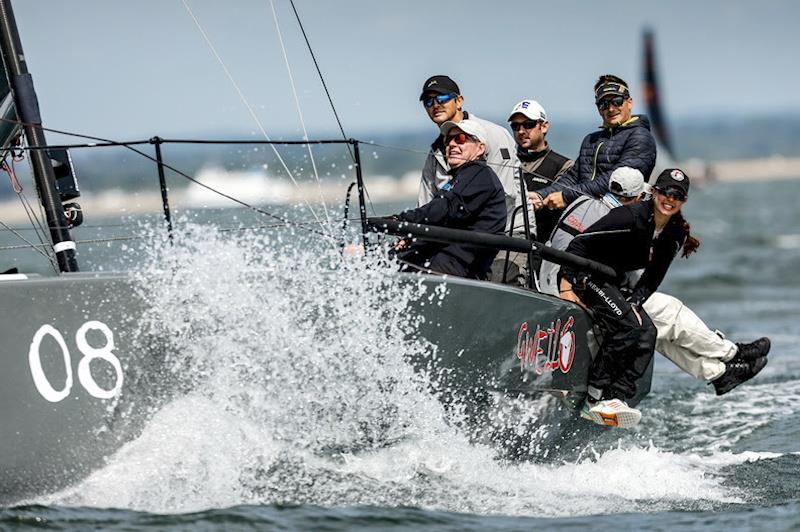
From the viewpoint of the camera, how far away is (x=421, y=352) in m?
5.15

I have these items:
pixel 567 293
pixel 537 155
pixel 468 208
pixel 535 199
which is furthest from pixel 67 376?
pixel 537 155

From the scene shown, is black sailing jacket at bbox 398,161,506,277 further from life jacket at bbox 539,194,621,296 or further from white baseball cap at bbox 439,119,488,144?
life jacket at bbox 539,194,621,296

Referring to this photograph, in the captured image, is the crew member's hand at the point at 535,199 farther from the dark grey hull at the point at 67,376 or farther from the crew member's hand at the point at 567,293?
the dark grey hull at the point at 67,376

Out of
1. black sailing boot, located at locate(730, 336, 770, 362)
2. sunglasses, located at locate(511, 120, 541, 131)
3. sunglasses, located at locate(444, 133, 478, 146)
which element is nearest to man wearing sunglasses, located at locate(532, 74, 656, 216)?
sunglasses, located at locate(511, 120, 541, 131)

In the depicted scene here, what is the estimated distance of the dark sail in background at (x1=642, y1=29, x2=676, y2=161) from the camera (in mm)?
34781

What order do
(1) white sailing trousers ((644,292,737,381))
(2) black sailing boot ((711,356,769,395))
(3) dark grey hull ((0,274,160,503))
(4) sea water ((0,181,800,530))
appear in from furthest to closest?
(2) black sailing boot ((711,356,769,395)), (1) white sailing trousers ((644,292,737,381)), (4) sea water ((0,181,800,530)), (3) dark grey hull ((0,274,160,503))

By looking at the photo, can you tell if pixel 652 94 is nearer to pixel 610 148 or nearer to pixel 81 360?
pixel 610 148

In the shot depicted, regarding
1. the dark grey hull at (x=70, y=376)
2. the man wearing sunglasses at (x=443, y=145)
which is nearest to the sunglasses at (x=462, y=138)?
the man wearing sunglasses at (x=443, y=145)

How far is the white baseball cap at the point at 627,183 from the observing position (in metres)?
5.76

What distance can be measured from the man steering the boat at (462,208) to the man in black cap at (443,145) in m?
0.27

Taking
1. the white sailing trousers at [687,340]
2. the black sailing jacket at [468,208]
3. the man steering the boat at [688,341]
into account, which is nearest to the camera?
the black sailing jacket at [468,208]

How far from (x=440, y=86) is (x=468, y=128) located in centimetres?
48

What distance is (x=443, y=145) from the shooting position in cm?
587

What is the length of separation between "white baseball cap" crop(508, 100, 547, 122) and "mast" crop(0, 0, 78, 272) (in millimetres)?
2293
